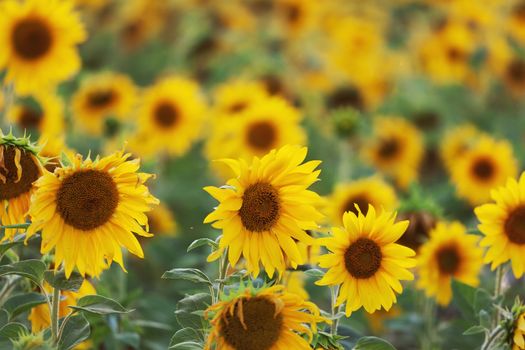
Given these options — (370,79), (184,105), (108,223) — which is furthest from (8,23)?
(370,79)

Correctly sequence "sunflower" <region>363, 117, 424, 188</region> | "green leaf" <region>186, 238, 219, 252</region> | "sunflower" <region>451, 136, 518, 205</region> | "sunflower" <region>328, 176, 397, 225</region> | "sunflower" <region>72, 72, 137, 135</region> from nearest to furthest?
"green leaf" <region>186, 238, 219, 252</region>
"sunflower" <region>328, 176, 397, 225</region>
"sunflower" <region>451, 136, 518, 205</region>
"sunflower" <region>72, 72, 137, 135</region>
"sunflower" <region>363, 117, 424, 188</region>

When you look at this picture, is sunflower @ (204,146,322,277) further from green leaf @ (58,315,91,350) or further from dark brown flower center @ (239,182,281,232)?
green leaf @ (58,315,91,350)

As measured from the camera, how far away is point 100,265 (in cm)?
168

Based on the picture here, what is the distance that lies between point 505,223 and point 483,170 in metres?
1.61

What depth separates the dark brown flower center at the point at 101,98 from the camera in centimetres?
396

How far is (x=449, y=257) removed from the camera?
96.1 inches

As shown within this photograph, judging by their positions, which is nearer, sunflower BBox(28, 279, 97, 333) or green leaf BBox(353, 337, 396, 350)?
green leaf BBox(353, 337, 396, 350)

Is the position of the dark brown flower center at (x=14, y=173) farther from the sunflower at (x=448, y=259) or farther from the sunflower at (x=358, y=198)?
the sunflower at (x=358, y=198)

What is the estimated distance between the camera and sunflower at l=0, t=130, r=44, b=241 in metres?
1.68

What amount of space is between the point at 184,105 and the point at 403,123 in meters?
1.25

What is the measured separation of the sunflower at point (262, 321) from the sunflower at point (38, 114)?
6.16 ft

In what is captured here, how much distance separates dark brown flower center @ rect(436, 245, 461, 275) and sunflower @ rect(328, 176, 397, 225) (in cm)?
49

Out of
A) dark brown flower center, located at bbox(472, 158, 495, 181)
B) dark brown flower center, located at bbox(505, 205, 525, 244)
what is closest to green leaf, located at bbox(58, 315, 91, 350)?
dark brown flower center, located at bbox(505, 205, 525, 244)

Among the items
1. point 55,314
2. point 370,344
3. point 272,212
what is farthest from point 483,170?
point 55,314
